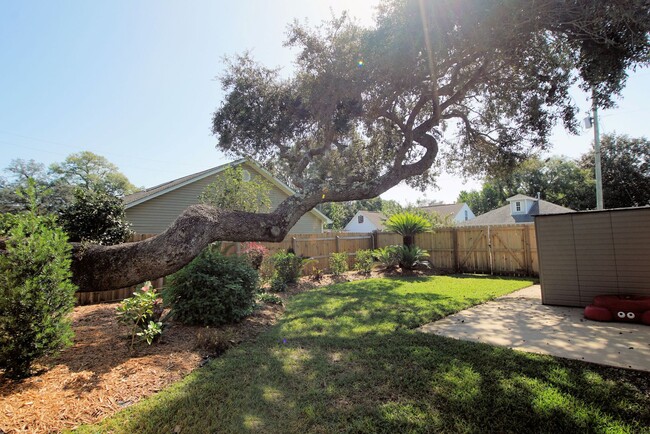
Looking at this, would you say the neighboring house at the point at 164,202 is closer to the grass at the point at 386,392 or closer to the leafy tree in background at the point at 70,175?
the grass at the point at 386,392

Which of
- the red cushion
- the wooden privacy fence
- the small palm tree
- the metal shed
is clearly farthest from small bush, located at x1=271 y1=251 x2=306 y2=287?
the wooden privacy fence

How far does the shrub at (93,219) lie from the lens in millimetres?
7270

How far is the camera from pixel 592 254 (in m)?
5.93

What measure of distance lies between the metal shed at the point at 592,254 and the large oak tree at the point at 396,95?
7.71ft

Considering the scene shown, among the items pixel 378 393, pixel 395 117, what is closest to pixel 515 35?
pixel 395 117

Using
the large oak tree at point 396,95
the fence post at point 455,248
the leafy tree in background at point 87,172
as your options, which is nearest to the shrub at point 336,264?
the large oak tree at point 396,95

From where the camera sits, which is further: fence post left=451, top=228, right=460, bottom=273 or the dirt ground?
fence post left=451, top=228, right=460, bottom=273

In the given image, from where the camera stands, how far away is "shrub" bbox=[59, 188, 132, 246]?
23.9 feet

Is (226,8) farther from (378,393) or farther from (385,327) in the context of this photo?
(378,393)

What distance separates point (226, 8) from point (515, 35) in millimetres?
6164

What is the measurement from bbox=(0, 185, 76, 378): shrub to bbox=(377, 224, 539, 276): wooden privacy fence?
40.3 ft

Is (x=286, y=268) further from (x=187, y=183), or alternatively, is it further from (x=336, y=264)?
(x=187, y=183)

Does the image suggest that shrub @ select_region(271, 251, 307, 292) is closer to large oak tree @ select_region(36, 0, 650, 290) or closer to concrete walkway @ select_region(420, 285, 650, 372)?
large oak tree @ select_region(36, 0, 650, 290)

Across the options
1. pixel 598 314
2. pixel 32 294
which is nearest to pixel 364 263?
pixel 598 314
